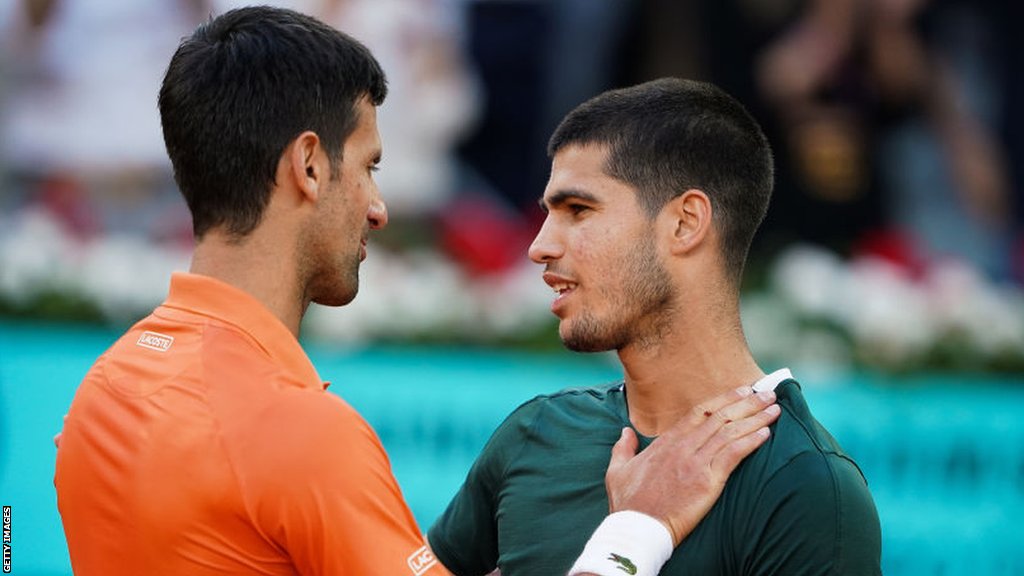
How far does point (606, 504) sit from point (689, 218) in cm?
62

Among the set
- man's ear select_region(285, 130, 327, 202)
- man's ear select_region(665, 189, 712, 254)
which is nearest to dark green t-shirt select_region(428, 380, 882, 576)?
man's ear select_region(665, 189, 712, 254)

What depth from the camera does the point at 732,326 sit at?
3326mm

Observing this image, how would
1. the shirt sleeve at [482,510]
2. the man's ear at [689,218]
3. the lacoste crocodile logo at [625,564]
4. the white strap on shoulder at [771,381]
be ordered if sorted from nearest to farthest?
the lacoste crocodile logo at [625,564], the white strap on shoulder at [771,381], the man's ear at [689,218], the shirt sleeve at [482,510]

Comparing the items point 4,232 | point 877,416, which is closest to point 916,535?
point 877,416

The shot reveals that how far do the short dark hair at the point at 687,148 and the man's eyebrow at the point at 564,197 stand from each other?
7cm

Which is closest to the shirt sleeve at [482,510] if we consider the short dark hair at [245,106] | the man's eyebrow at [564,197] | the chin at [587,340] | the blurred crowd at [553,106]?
the chin at [587,340]

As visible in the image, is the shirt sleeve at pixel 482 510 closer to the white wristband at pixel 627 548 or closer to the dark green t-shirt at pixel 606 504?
the dark green t-shirt at pixel 606 504

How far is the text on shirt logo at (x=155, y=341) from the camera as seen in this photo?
2.86m

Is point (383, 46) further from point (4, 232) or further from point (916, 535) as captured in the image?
point (916, 535)

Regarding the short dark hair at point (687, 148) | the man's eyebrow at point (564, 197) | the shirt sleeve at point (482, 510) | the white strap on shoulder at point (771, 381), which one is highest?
the short dark hair at point (687, 148)

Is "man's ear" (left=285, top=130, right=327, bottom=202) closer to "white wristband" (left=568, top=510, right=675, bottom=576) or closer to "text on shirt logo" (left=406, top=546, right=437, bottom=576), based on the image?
"text on shirt logo" (left=406, top=546, right=437, bottom=576)

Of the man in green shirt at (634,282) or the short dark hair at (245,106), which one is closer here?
the short dark hair at (245,106)

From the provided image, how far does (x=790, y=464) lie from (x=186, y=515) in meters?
1.12

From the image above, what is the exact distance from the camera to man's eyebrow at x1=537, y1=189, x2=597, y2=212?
331 centimetres
